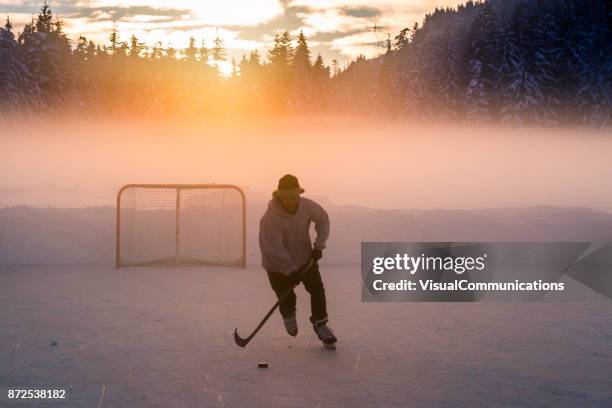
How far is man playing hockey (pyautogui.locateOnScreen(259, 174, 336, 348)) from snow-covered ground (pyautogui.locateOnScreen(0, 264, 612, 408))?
0.31 m

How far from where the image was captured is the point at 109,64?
63219 millimetres

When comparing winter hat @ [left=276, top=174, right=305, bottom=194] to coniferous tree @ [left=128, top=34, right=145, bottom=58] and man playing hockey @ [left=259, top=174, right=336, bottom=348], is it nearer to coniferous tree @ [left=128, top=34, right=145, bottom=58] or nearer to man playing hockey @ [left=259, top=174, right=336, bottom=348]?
man playing hockey @ [left=259, top=174, right=336, bottom=348]

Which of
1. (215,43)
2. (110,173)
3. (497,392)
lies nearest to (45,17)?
(110,173)

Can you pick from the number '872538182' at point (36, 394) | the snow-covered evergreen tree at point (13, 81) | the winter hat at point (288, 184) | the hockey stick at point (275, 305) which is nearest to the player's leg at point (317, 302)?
the hockey stick at point (275, 305)

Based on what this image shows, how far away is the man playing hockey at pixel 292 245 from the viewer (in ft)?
20.2

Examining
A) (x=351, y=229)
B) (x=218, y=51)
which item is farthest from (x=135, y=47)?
(x=351, y=229)

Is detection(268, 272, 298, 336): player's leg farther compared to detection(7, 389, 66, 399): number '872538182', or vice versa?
detection(268, 272, 298, 336): player's leg

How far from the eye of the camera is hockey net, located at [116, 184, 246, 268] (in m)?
12.5

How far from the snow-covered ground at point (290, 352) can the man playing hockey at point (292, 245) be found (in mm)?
307

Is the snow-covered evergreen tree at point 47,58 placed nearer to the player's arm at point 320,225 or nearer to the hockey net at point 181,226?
the hockey net at point 181,226

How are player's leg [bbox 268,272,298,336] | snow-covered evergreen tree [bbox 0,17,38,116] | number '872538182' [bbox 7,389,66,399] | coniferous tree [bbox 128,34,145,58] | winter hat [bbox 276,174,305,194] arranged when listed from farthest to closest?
coniferous tree [bbox 128,34,145,58] < snow-covered evergreen tree [bbox 0,17,38,116] < player's leg [bbox 268,272,298,336] < winter hat [bbox 276,174,305,194] < number '872538182' [bbox 7,389,66,399]

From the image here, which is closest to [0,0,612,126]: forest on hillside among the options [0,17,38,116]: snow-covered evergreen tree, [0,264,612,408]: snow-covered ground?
[0,17,38,116]: snow-covered evergreen tree

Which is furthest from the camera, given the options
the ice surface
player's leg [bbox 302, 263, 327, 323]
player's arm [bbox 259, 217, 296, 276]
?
the ice surface

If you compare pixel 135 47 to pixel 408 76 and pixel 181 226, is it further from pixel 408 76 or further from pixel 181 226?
pixel 181 226
